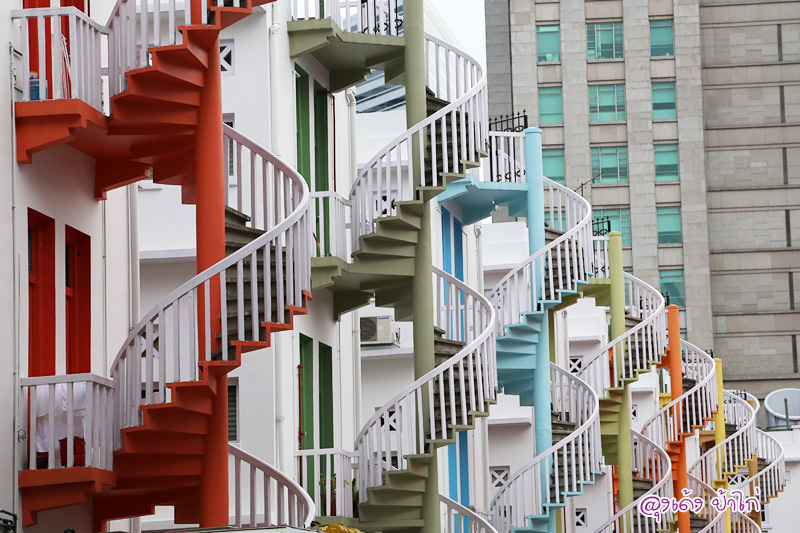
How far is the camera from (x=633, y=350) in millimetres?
26844

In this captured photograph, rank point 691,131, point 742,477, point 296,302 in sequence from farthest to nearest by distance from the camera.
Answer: point 691,131, point 742,477, point 296,302

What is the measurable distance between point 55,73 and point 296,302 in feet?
8.19

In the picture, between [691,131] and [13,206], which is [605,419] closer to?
[13,206]

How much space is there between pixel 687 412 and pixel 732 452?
5029 millimetres

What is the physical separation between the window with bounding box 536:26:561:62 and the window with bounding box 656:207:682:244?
725cm

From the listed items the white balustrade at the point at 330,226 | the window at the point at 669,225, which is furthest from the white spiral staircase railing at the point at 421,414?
the window at the point at 669,225

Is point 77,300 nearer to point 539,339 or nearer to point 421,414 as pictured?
point 421,414

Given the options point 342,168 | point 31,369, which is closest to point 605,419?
point 342,168


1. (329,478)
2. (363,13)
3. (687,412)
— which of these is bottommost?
(329,478)

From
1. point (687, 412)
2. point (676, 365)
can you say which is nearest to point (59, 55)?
point (676, 365)

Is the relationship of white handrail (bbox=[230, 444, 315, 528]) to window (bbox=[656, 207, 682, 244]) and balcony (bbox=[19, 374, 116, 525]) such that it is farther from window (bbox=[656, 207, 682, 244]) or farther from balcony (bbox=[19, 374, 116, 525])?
window (bbox=[656, 207, 682, 244])

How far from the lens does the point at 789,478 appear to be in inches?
1799

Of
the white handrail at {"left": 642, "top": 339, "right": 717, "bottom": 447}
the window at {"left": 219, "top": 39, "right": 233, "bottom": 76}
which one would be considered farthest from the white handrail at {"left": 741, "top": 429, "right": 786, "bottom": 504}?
the window at {"left": 219, "top": 39, "right": 233, "bottom": 76}

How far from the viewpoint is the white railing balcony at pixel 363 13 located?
16.0 metres
